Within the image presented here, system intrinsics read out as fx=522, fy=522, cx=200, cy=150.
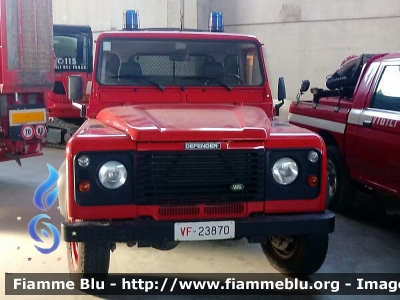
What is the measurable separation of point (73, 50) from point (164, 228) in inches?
337

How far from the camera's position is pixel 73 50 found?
438 inches

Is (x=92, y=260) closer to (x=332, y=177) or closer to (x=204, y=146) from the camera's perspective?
(x=204, y=146)

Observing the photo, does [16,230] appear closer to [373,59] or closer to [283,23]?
[373,59]

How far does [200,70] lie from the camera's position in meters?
4.63

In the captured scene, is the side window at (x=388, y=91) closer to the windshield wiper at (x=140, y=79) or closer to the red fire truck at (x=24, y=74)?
the windshield wiper at (x=140, y=79)

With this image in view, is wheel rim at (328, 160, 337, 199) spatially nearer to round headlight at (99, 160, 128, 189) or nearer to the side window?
the side window

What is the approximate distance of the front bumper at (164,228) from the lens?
3.26m

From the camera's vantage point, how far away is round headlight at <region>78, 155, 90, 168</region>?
326 centimetres

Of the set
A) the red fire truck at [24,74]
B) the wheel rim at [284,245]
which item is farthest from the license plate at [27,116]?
the wheel rim at [284,245]

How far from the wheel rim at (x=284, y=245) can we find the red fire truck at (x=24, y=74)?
367 centimetres

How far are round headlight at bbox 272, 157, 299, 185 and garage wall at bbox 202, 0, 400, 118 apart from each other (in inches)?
327

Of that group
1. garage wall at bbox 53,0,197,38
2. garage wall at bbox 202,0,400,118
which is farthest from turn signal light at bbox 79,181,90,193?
garage wall at bbox 53,0,197,38

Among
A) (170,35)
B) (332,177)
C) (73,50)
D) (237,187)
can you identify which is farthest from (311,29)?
(237,187)

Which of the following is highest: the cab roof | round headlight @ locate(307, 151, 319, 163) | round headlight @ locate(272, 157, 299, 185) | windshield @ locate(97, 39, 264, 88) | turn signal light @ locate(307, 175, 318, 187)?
the cab roof
